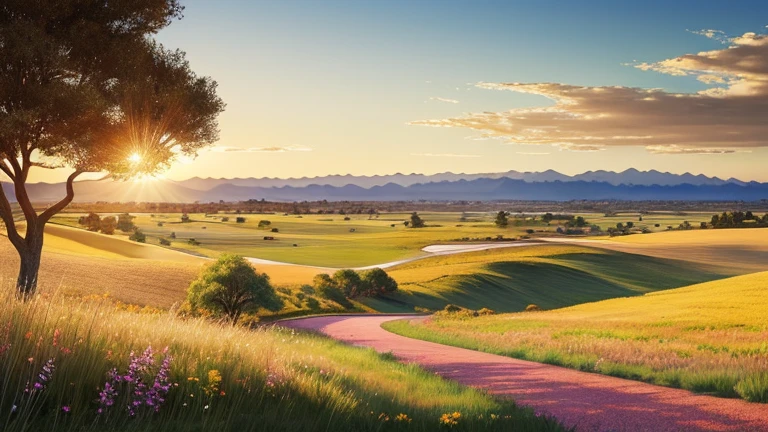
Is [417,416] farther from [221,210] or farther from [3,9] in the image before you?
[221,210]

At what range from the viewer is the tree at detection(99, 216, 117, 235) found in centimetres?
11401

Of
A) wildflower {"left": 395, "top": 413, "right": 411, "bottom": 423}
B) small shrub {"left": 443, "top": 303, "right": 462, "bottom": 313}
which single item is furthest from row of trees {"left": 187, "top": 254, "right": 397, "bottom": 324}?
wildflower {"left": 395, "top": 413, "right": 411, "bottom": 423}

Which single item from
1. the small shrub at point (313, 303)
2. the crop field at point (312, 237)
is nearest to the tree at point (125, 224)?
the crop field at point (312, 237)

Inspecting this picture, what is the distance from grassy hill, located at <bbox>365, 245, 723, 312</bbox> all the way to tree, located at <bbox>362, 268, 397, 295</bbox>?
126cm

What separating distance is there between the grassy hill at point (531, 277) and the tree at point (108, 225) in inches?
1997

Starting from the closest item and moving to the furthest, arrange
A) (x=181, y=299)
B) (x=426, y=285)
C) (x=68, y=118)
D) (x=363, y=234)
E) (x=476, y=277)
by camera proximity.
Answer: (x=68, y=118), (x=181, y=299), (x=426, y=285), (x=476, y=277), (x=363, y=234)

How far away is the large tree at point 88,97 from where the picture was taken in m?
22.1

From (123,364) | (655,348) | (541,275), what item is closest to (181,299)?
(655,348)

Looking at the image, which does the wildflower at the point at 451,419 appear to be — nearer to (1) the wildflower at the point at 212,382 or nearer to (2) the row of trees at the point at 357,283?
(1) the wildflower at the point at 212,382

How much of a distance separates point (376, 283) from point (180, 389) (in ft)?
197

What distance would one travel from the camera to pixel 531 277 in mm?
93250

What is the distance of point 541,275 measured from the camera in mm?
95125

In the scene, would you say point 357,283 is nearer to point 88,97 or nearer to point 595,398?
point 88,97

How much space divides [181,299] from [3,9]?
33073 mm
